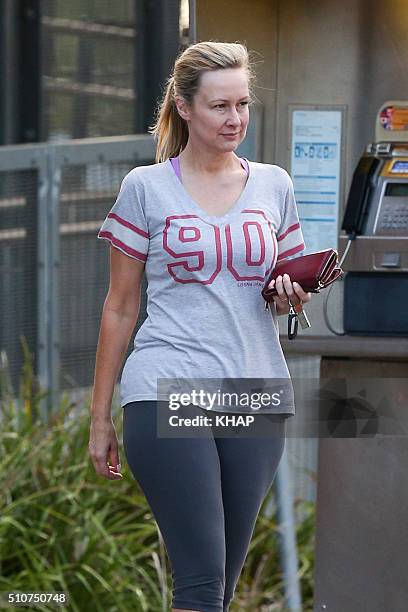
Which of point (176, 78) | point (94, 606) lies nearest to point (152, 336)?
point (176, 78)

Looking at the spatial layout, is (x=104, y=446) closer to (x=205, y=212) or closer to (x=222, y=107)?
(x=205, y=212)

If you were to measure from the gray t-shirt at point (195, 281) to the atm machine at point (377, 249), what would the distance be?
2.65ft

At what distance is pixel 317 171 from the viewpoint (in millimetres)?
4160

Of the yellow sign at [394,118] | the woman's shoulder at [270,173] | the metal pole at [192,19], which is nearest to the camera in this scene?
the woman's shoulder at [270,173]

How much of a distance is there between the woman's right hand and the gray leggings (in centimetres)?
8

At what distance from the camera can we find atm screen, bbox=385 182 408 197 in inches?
151

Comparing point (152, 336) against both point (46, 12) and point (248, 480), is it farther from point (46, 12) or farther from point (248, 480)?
point (46, 12)

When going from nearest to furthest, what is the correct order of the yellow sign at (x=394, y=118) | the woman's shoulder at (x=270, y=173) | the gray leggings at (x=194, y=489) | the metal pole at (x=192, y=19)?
the gray leggings at (x=194, y=489)
the woman's shoulder at (x=270, y=173)
the metal pole at (x=192, y=19)
the yellow sign at (x=394, y=118)

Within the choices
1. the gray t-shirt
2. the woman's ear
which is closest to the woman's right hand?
the gray t-shirt

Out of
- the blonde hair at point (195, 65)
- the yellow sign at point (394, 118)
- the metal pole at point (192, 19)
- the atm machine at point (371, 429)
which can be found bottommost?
the atm machine at point (371, 429)

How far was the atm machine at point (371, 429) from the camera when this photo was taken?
384 centimetres

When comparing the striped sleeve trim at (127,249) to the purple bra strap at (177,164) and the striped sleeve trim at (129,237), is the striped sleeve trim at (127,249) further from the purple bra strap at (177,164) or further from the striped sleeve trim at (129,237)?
the purple bra strap at (177,164)

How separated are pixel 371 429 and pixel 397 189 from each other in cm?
76

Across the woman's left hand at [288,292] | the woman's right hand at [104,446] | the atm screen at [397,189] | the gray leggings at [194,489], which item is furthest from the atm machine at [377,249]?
the woman's right hand at [104,446]
